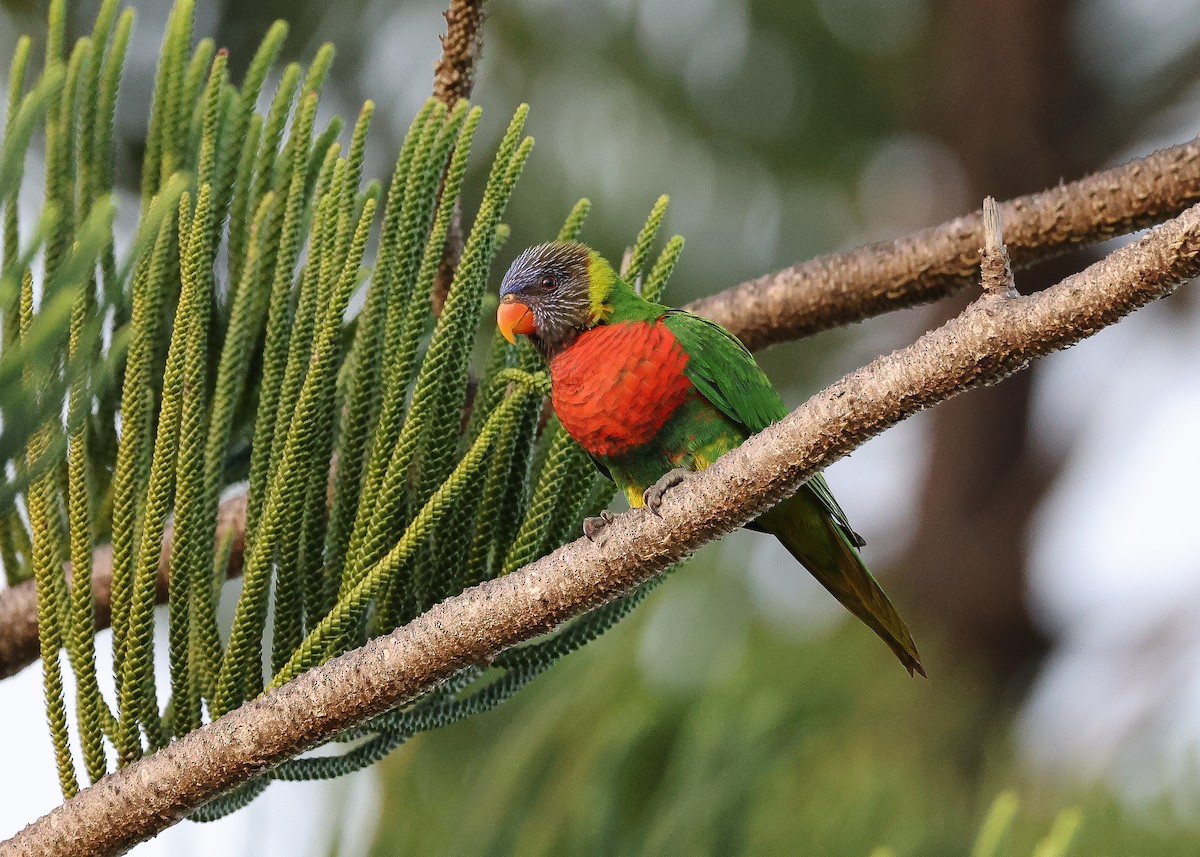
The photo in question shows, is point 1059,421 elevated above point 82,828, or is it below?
below

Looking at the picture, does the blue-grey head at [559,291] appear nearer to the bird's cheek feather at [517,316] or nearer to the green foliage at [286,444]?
the bird's cheek feather at [517,316]

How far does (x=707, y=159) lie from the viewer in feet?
6.18

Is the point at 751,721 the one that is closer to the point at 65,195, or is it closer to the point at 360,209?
the point at 360,209

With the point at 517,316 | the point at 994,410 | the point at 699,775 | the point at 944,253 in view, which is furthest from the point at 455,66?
the point at 994,410

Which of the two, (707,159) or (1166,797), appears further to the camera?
(707,159)

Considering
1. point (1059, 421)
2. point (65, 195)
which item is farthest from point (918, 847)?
point (1059, 421)

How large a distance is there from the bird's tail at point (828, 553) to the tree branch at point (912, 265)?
17 centimetres

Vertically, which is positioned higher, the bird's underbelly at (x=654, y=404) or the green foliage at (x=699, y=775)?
the bird's underbelly at (x=654, y=404)

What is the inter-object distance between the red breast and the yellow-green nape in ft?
0.16

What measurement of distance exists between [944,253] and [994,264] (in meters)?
0.40

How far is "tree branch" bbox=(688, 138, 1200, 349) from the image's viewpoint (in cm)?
79

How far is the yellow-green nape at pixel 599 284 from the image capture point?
3.75 feet

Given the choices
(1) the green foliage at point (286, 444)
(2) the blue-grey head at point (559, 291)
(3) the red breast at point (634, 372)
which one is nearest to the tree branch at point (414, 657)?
(1) the green foliage at point (286, 444)

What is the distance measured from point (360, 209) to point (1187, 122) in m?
1.49
